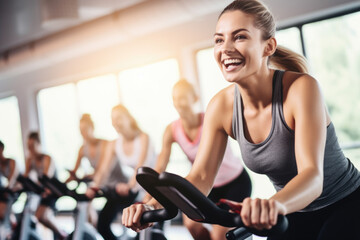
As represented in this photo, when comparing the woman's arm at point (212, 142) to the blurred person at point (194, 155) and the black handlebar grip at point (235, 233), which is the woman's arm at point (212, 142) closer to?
the black handlebar grip at point (235, 233)

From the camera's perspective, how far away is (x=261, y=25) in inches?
46.7

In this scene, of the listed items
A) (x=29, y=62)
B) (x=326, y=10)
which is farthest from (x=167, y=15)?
(x=29, y=62)

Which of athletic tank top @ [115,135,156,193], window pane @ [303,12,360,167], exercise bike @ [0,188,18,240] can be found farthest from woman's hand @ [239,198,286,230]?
window pane @ [303,12,360,167]

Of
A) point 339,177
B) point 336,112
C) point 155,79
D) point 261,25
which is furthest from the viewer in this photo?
point 155,79

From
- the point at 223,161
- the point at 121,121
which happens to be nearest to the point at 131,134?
the point at 121,121

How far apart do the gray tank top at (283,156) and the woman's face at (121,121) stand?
2.08 metres

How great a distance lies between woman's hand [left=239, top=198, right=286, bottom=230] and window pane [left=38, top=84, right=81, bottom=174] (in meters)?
6.80

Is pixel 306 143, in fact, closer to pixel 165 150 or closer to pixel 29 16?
pixel 165 150

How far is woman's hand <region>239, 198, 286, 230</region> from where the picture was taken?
86cm

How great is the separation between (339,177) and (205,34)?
4.16 metres

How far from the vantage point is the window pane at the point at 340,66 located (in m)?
4.57

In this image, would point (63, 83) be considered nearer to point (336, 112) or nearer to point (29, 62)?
point (29, 62)

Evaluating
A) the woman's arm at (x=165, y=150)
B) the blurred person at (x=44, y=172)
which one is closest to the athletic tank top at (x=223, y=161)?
the woman's arm at (x=165, y=150)

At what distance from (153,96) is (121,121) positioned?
282 cm
